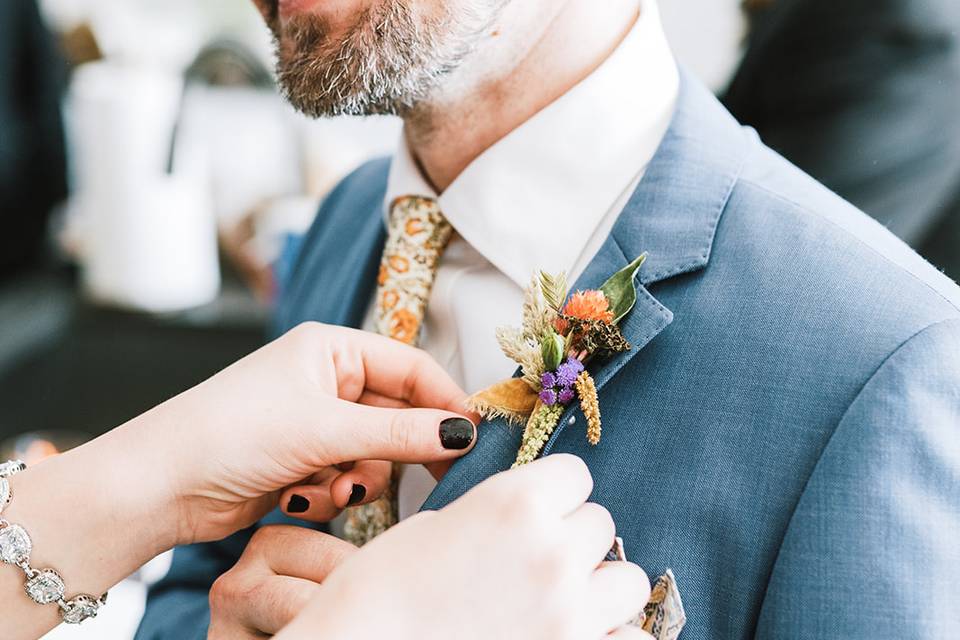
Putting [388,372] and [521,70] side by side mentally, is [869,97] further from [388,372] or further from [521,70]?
[388,372]

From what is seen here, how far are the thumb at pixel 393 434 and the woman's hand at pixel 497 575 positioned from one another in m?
0.10

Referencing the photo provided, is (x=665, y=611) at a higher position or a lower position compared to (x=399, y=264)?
lower

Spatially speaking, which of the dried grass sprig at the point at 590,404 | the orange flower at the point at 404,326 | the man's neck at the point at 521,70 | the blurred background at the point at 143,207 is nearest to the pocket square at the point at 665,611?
the dried grass sprig at the point at 590,404

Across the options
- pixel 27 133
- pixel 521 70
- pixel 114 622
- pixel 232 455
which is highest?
pixel 521 70

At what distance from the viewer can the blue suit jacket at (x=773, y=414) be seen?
64 cm

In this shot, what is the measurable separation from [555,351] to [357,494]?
24 cm

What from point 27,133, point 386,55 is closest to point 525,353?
point 386,55

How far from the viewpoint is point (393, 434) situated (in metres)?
0.75

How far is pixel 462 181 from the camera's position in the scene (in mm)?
971

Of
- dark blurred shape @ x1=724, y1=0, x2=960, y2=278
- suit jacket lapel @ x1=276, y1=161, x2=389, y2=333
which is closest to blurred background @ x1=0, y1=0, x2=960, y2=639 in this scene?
dark blurred shape @ x1=724, y1=0, x2=960, y2=278

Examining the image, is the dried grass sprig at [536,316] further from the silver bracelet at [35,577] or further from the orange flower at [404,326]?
the silver bracelet at [35,577]

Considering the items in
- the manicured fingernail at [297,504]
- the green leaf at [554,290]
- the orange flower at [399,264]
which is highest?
the green leaf at [554,290]

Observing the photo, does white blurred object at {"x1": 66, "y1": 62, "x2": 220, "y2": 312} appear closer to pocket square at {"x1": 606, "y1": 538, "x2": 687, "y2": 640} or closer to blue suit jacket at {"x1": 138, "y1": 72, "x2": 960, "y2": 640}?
blue suit jacket at {"x1": 138, "y1": 72, "x2": 960, "y2": 640}

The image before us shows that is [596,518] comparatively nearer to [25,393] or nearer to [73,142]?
[25,393]
